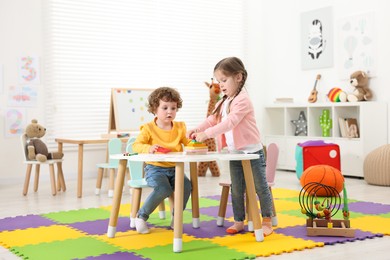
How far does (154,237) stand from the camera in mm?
3250

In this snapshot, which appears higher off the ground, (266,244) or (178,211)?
(178,211)

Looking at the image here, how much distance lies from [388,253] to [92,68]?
174 inches

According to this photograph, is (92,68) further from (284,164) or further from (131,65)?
(284,164)

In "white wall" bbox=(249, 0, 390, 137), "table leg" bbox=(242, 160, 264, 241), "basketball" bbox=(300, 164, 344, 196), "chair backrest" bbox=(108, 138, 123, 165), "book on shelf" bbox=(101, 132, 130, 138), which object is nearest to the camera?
"table leg" bbox=(242, 160, 264, 241)

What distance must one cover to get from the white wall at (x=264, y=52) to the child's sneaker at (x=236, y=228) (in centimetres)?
332

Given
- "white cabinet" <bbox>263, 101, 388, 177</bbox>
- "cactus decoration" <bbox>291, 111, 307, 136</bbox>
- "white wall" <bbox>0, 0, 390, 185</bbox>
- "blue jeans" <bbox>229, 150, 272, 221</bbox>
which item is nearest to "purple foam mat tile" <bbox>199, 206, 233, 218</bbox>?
"blue jeans" <bbox>229, 150, 272, 221</bbox>

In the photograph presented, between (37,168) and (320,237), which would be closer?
(320,237)

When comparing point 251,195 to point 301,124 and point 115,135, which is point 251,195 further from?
point 301,124

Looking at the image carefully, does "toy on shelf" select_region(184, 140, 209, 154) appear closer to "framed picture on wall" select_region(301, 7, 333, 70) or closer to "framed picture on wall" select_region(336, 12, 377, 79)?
"framed picture on wall" select_region(336, 12, 377, 79)

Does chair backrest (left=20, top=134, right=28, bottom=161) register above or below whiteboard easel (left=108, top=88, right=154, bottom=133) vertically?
below

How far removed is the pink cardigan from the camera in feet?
10.3

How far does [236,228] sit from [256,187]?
27 cm

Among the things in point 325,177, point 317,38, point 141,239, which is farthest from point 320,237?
point 317,38

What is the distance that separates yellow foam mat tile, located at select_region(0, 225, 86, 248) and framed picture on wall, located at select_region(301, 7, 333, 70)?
422 centimetres
